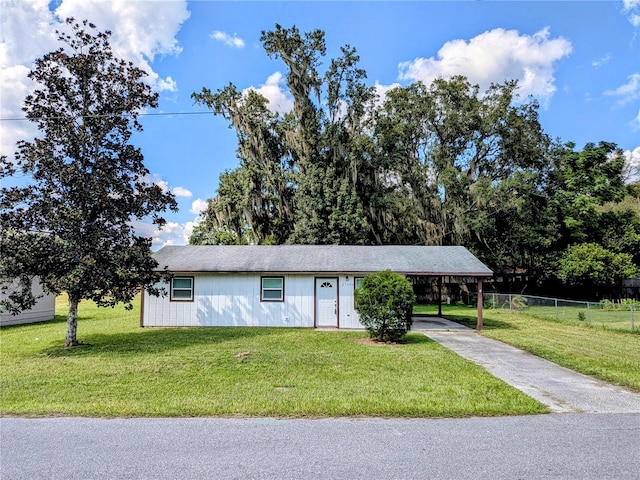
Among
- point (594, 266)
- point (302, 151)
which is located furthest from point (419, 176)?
point (594, 266)

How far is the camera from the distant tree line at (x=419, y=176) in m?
25.2

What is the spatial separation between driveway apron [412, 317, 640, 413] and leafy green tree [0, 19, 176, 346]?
29.0ft

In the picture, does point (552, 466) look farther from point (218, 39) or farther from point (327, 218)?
point (327, 218)

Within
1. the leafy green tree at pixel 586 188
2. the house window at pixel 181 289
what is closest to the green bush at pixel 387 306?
the house window at pixel 181 289

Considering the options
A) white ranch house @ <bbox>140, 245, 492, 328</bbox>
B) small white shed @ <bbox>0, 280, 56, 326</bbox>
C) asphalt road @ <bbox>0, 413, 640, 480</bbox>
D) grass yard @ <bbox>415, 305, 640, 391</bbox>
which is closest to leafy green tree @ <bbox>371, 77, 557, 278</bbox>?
grass yard @ <bbox>415, 305, 640, 391</bbox>

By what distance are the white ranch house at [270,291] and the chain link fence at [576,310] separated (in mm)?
5250

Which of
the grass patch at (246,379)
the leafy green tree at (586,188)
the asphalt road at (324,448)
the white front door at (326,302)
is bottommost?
the grass patch at (246,379)

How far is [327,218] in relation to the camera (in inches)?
973

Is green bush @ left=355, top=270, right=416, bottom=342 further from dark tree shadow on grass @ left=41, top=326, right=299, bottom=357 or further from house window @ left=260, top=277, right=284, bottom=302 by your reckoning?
house window @ left=260, top=277, right=284, bottom=302

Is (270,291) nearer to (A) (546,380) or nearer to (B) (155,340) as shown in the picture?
(B) (155,340)

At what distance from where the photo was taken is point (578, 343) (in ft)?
37.1

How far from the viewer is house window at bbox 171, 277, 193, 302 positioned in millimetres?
14938

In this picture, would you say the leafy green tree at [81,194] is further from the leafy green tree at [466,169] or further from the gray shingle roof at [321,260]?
the leafy green tree at [466,169]

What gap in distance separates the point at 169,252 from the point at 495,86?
22953mm
